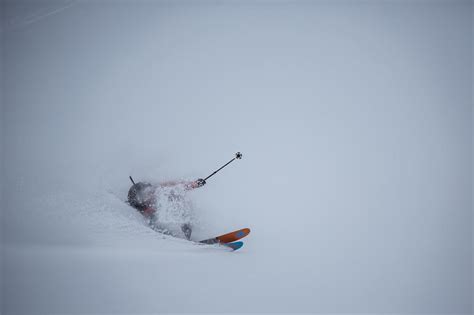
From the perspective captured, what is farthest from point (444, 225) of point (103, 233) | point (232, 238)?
point (103, 233)

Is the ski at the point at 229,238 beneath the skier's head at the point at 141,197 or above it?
beneath

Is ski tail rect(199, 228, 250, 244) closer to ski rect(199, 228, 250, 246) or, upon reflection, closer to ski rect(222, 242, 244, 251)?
ski rect(199, 228, 250, 246)

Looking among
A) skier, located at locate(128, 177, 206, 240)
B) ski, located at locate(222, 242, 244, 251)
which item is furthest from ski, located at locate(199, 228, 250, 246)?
skier, located at locate(128, 177, 206, 240)

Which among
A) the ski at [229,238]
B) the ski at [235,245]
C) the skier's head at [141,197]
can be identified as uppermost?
the skier's head at [141,197]

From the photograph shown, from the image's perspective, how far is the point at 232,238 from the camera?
4453mm

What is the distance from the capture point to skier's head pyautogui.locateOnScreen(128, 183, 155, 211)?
4.48 m

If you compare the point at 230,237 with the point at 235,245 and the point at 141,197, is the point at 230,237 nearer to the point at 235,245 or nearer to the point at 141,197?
the point at 235,245

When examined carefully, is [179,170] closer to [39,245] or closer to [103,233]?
[103,233]

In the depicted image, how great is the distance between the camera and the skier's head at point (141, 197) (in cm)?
448

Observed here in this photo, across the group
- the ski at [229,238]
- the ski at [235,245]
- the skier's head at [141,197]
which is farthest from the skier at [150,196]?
the ski at [235,245]

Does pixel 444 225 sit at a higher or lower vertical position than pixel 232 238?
higher

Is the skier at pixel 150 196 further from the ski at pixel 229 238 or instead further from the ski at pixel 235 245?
the ski at pixel 235 245

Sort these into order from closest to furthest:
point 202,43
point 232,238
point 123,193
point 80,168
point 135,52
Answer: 1. point 232,238
2. point 123,193
3. point 80,168
4. point 135,52
5. point 202,43

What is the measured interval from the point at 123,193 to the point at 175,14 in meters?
8.82
